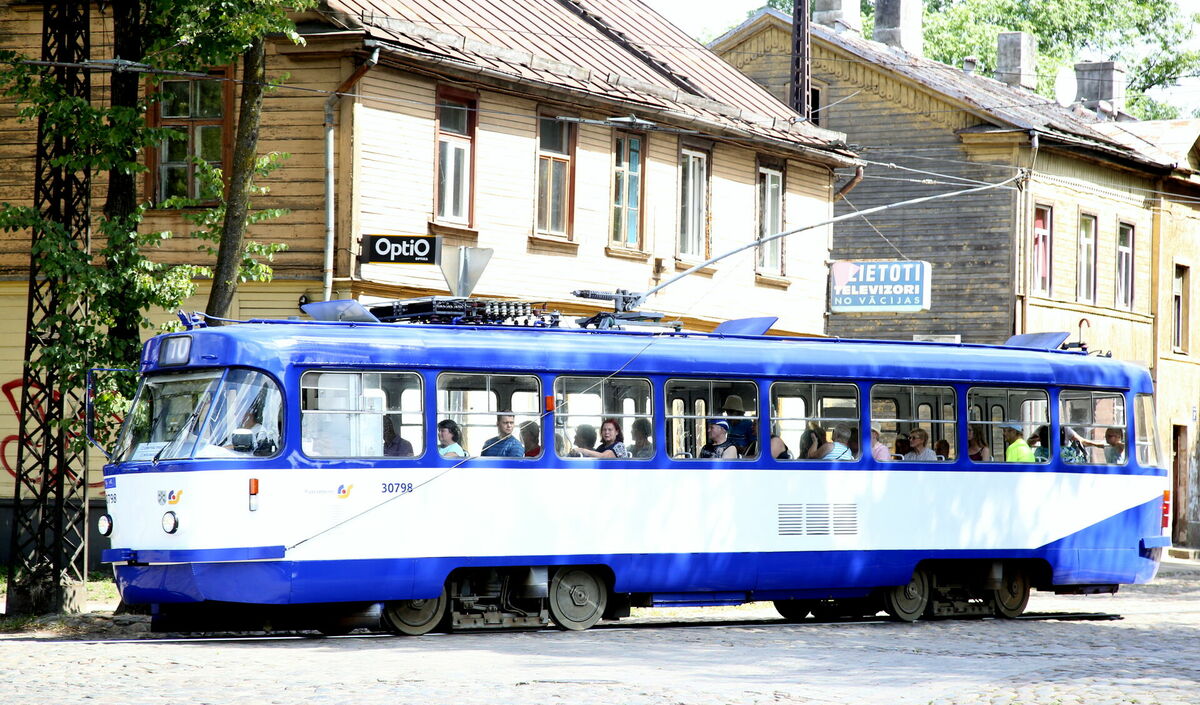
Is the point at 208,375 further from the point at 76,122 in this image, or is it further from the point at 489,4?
the point at 489,4

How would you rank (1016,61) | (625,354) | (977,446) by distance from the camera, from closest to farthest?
(625,354)
(977,446)
(1016,61)

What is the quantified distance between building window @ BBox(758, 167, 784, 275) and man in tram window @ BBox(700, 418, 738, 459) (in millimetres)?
13121

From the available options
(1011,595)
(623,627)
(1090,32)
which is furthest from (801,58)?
(1090,32)

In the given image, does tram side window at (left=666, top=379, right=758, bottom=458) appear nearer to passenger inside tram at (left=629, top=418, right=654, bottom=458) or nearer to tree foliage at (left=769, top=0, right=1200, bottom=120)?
passenger inside tram at (left=629, top=418, right=654, bottom=458)

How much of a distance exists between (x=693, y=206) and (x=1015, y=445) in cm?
1055

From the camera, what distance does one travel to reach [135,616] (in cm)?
1783

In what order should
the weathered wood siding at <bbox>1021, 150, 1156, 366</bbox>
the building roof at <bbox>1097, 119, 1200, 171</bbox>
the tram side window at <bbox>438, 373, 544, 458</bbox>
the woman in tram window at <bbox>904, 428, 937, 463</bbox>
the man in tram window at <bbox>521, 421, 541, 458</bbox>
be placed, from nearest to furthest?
the tram side window at <bbox>438, 373, 544, 458</bbox>, the man in tram window at <bbox>521, 421, 541, 458</bbox>, the woman in tram window at <bbox>904, 428, 937, 463</bbox>, the weathered wood siding at <bbox>1021, 150, 1156, 366</bbox>, the building roof at <bbox>1097, 119, 1200, 171</bbox>

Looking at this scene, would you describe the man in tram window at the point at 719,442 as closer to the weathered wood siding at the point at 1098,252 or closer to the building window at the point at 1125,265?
the weathered wood siding at the point at 1098,252

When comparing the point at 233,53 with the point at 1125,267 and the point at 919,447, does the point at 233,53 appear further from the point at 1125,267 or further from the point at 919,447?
the point at 1125,267

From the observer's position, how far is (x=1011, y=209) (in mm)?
36906

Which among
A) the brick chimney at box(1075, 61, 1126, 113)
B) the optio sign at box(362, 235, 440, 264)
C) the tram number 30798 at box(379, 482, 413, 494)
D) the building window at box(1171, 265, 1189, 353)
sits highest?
the brick chimney at box(1075, 61, 1126, 113)

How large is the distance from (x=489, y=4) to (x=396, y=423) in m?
13.0

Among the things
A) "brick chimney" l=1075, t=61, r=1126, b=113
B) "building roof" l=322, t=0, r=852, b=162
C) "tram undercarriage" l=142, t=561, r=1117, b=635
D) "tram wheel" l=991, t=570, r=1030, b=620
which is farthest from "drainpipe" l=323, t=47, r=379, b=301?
"brick chimney" l=1075, t=61, r=1126, b=113

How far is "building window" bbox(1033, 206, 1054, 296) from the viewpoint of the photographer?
37.8 metres
